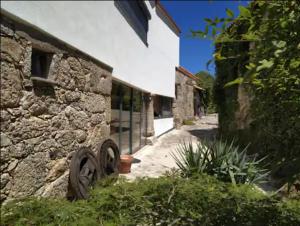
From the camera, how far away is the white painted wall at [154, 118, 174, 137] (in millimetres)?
11282

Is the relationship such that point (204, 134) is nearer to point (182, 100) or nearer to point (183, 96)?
point (182, 100)

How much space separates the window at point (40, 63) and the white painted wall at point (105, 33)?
0.29 metres

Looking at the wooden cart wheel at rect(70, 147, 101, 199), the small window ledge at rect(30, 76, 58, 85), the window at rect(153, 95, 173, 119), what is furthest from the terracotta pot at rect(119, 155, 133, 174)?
the window at rect(153, 95, 173, 119)

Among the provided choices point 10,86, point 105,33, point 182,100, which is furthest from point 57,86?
point 182,100

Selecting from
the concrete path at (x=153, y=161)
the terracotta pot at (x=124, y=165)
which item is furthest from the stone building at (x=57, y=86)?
the concrete path at (x=153, y=161)

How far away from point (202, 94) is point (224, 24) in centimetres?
2234

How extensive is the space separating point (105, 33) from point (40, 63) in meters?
2.14

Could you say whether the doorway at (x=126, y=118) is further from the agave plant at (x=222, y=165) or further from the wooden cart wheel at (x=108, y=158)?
the agave plant at (x=222, y=165)

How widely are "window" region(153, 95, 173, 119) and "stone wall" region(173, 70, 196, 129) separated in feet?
2.58

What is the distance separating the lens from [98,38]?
4.75m

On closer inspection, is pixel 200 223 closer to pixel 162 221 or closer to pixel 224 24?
pixel 162 221

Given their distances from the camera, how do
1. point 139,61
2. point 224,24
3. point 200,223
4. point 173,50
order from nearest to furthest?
point 224,24 < point 200,223 < point 139,61 < point 173,50

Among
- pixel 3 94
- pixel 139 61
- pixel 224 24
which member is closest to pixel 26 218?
pixel 3 94

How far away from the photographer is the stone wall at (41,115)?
259 cm
